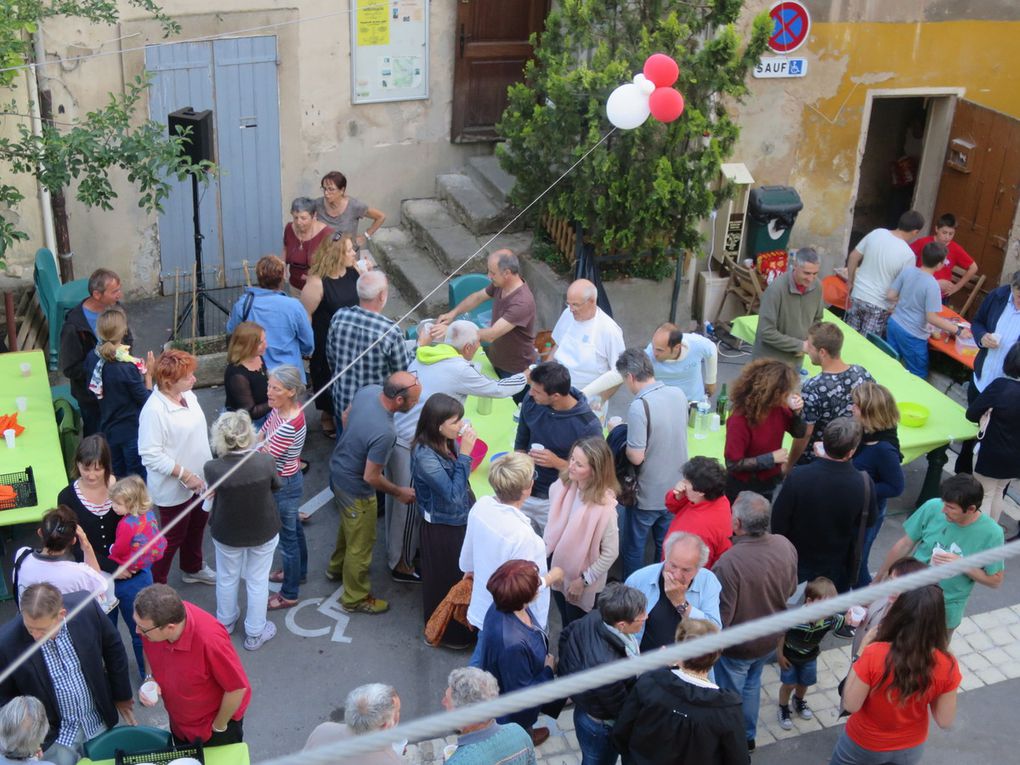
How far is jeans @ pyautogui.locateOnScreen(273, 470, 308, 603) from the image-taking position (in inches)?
259

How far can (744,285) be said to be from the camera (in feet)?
34.7

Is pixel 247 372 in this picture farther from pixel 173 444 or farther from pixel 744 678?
pixel 744 678

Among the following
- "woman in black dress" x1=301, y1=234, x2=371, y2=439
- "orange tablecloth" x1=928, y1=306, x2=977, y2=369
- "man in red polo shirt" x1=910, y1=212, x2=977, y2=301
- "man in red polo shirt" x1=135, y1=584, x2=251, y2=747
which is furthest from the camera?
"man in red polo shirt" x1=910, y1=212, x2=977, y2=301

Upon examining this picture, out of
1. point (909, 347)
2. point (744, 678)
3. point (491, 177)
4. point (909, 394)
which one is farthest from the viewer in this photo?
point (491, 177)

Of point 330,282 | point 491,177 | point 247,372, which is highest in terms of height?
point 491,177

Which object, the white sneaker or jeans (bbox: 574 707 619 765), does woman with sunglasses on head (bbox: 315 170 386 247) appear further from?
jeans (bbox: 574 707 619 765)

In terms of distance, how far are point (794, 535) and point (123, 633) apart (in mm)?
3855

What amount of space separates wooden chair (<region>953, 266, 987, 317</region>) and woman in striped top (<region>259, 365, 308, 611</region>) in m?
6.48

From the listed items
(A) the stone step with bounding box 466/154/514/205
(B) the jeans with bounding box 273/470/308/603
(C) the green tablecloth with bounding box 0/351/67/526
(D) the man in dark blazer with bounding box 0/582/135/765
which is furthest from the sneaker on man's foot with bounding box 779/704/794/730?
(A) the stone step with bounding box 466/154/514/205

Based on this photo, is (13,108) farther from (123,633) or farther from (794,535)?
(794,535)

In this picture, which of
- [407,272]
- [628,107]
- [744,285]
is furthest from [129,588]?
[744,285]

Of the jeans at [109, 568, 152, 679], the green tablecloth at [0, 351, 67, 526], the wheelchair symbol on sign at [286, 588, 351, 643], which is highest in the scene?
the green tablecloth at [0, 351, 67, 526]

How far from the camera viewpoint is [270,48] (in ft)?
33.6

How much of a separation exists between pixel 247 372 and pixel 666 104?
3.63m
